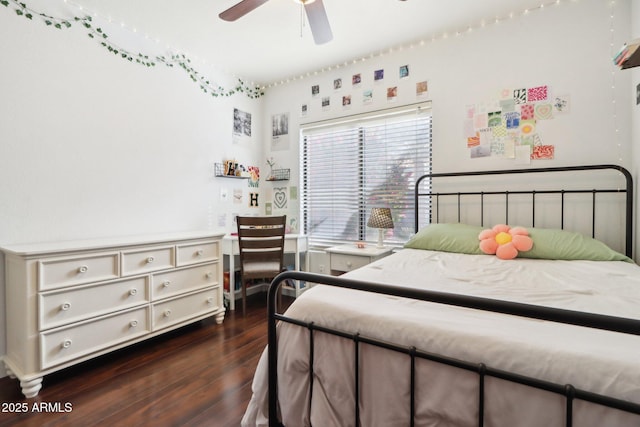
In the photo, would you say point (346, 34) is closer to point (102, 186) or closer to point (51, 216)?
point (102, 186)

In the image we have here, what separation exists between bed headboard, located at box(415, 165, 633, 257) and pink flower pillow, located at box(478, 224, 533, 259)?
46 cm

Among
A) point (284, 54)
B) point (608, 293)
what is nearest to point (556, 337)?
point (608, 293)

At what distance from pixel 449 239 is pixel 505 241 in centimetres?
36

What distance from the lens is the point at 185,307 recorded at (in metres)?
2.42

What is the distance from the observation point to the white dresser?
1676 millimetres

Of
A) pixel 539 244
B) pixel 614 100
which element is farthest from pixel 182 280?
pixel 614 100

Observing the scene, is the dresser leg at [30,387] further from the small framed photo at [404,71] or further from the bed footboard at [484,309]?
the small framed photo at [404,71]

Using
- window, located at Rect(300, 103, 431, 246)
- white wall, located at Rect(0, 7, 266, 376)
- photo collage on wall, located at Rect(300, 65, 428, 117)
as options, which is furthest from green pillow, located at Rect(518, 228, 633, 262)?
white wall, located at Rect(0, 7, 266, 376)

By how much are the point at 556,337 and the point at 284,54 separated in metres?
3.03

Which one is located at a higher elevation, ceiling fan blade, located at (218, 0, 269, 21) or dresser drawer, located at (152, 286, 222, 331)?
ceiling fan blade, located at (218, 0, 269, 21)

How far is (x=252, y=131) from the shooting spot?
12.0ft

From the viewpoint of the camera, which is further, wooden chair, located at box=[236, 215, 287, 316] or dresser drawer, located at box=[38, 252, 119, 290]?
wooden chair, located at box=[236, 215, 287, 316]

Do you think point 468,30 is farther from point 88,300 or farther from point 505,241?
point 88,300

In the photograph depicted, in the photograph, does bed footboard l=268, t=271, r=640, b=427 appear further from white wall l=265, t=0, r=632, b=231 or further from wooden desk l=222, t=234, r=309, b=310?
white wall l=265, t=0, r=632, b=231
